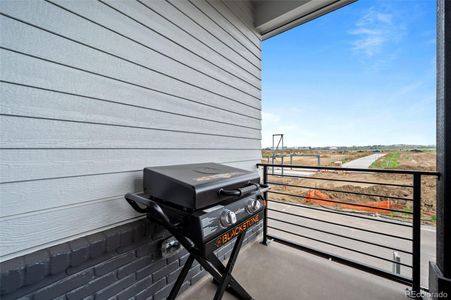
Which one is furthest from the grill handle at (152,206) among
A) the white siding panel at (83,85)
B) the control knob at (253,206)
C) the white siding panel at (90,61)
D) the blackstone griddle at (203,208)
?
the white siding panel at (90,61)

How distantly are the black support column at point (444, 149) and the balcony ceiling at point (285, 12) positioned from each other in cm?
111

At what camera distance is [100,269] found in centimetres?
104

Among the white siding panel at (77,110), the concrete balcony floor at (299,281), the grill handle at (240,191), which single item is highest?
the white siding panel at (77,110)

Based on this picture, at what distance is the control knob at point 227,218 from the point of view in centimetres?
93

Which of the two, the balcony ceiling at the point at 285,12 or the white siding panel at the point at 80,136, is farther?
the balcony ceiling at the point at 285,12

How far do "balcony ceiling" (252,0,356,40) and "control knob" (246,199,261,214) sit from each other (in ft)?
7.90

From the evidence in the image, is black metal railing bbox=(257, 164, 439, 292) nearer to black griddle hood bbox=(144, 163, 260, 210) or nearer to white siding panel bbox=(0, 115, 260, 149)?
black griddle hood bbox=(144, 163, 260, 210)

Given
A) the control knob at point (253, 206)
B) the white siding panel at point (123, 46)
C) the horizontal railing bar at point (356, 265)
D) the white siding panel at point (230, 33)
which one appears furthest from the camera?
the white siding panel at point (230, 33)

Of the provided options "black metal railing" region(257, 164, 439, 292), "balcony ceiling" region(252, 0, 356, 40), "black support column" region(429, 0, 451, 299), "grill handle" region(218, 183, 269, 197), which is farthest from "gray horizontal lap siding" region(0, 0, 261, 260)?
"black support column" region(429, 0, 451, 299)

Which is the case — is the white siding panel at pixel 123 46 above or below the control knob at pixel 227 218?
above

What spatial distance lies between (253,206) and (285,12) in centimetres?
247

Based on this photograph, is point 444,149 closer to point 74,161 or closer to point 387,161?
point 387,161

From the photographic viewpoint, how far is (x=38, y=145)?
33.7 inches

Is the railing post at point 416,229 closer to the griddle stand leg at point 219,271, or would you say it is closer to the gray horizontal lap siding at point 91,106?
the griddle stand leg at point 219,271
